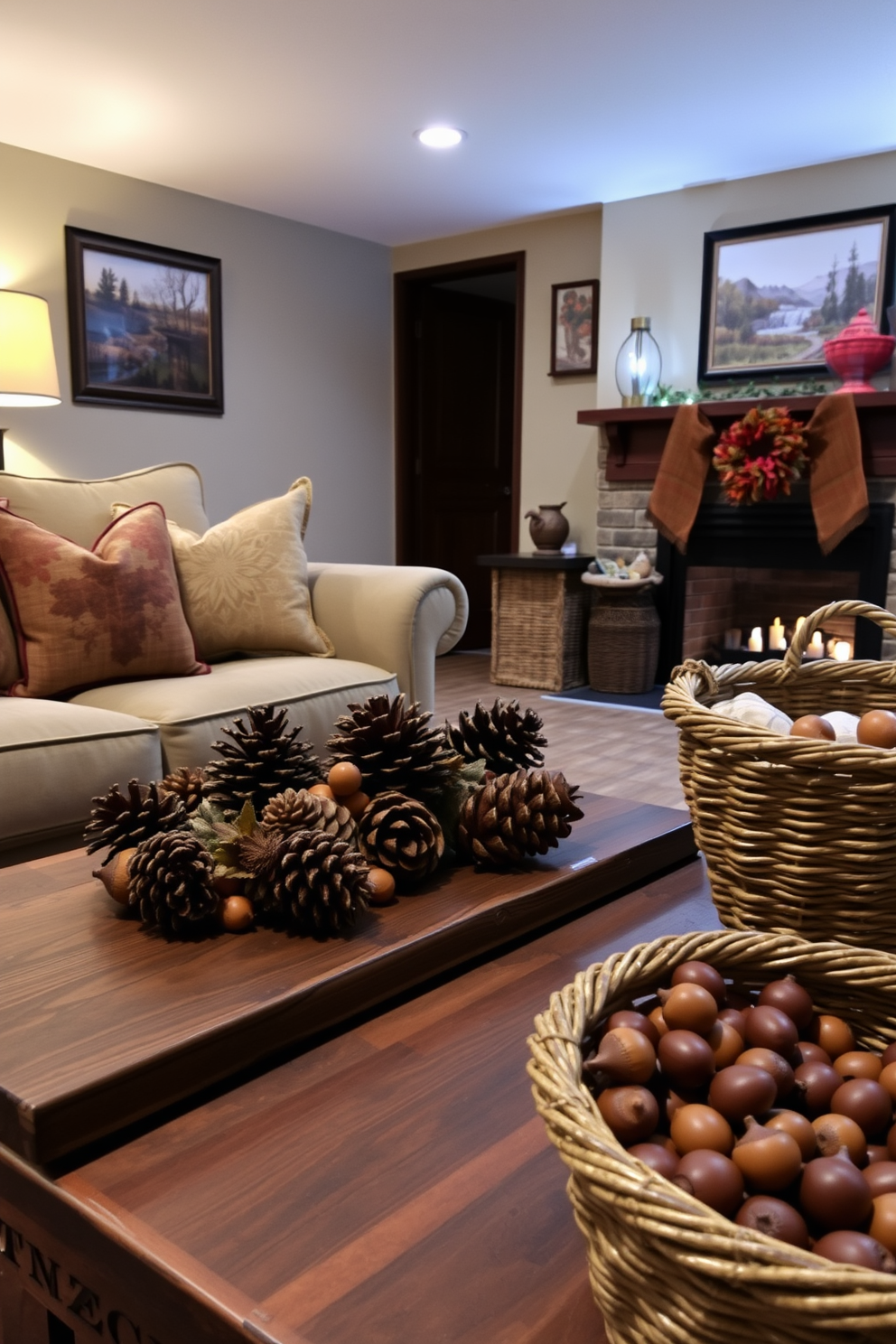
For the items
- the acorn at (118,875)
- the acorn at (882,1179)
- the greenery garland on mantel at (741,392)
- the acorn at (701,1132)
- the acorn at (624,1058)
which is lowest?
the acorn at (118,875)

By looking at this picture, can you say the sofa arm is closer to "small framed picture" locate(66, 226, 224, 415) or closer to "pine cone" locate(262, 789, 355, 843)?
"pine cone" locate(262, 789, 355, 843)

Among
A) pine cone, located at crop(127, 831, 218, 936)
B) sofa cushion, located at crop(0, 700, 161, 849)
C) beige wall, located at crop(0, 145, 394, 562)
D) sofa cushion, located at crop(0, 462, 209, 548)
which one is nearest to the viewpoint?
pine cone, located at crop(127, 831, 218, 936)

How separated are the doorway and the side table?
80cm

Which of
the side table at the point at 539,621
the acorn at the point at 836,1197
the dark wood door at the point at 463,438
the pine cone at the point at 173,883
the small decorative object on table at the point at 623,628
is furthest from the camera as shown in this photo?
the dark wood door at the point at 463,438

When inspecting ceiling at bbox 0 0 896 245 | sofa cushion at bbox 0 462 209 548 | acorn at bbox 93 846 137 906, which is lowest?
acorn at bbox 93 846 137 906

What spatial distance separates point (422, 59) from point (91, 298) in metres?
1.87

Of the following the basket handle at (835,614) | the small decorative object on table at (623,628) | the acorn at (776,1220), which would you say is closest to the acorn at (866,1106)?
the acorn at (776,1220)

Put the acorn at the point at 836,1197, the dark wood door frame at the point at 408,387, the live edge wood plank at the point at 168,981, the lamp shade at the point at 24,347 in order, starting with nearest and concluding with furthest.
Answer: the acorn at the point at 836,1197 → the live edge wood plank at the point at 168,981 → the lamp shade at the point at 24,347 → the dark wood door frame at the point at 408,387

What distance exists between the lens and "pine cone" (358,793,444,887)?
111 cm

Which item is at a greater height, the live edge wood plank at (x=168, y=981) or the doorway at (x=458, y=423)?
the doorway at (x=458, y=423)

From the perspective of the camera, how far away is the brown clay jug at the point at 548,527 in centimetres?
502

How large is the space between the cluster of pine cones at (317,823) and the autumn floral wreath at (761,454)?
3.17m

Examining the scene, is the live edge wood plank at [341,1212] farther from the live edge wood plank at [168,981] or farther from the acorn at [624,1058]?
the acorn at [624,1058]

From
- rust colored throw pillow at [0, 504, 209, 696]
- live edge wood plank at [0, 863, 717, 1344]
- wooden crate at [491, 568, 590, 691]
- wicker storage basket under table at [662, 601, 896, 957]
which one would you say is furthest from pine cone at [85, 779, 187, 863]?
wooden crate at [491, 568, 590, 691]
